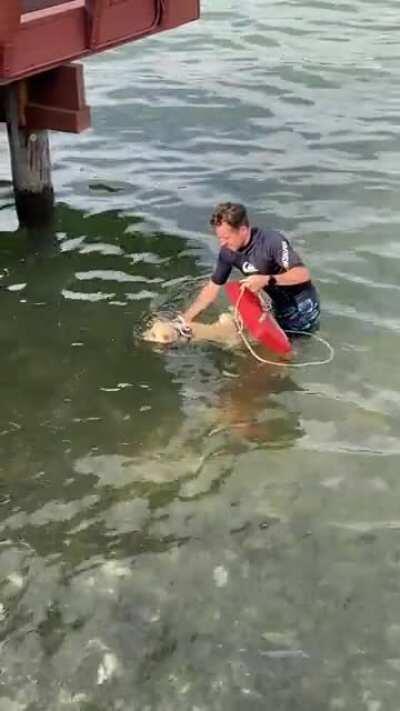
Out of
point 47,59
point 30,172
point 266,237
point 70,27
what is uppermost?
point 70,27

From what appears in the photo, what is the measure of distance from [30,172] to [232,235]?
4.50 metres

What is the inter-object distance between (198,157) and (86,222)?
8.62 ft

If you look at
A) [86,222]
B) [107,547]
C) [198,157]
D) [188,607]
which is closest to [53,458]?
[107,547]

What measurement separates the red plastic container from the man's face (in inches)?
14.8

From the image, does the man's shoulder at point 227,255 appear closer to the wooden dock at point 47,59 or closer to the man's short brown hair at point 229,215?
the man's short brown hair at point 229,215

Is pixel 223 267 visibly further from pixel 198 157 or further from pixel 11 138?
pixel 198 157

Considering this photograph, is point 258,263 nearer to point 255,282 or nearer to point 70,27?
point 255,282

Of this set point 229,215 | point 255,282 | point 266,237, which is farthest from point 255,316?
point 229,215

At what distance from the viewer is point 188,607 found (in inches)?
271

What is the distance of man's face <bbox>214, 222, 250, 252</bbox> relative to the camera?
29.9 ft

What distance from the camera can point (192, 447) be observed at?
28.1 feet

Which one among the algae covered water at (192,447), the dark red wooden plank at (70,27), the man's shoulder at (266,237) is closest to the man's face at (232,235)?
the man's shoulder at (266,237)

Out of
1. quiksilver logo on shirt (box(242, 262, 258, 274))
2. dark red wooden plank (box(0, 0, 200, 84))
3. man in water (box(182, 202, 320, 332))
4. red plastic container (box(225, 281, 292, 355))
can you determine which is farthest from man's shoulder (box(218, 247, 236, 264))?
dark red wooden plank (box(0, 0, 200, 84))

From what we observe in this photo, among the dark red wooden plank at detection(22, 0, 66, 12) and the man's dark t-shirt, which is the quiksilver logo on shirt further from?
the dark red wooden plank at detection(22, 0, 66, 12)
